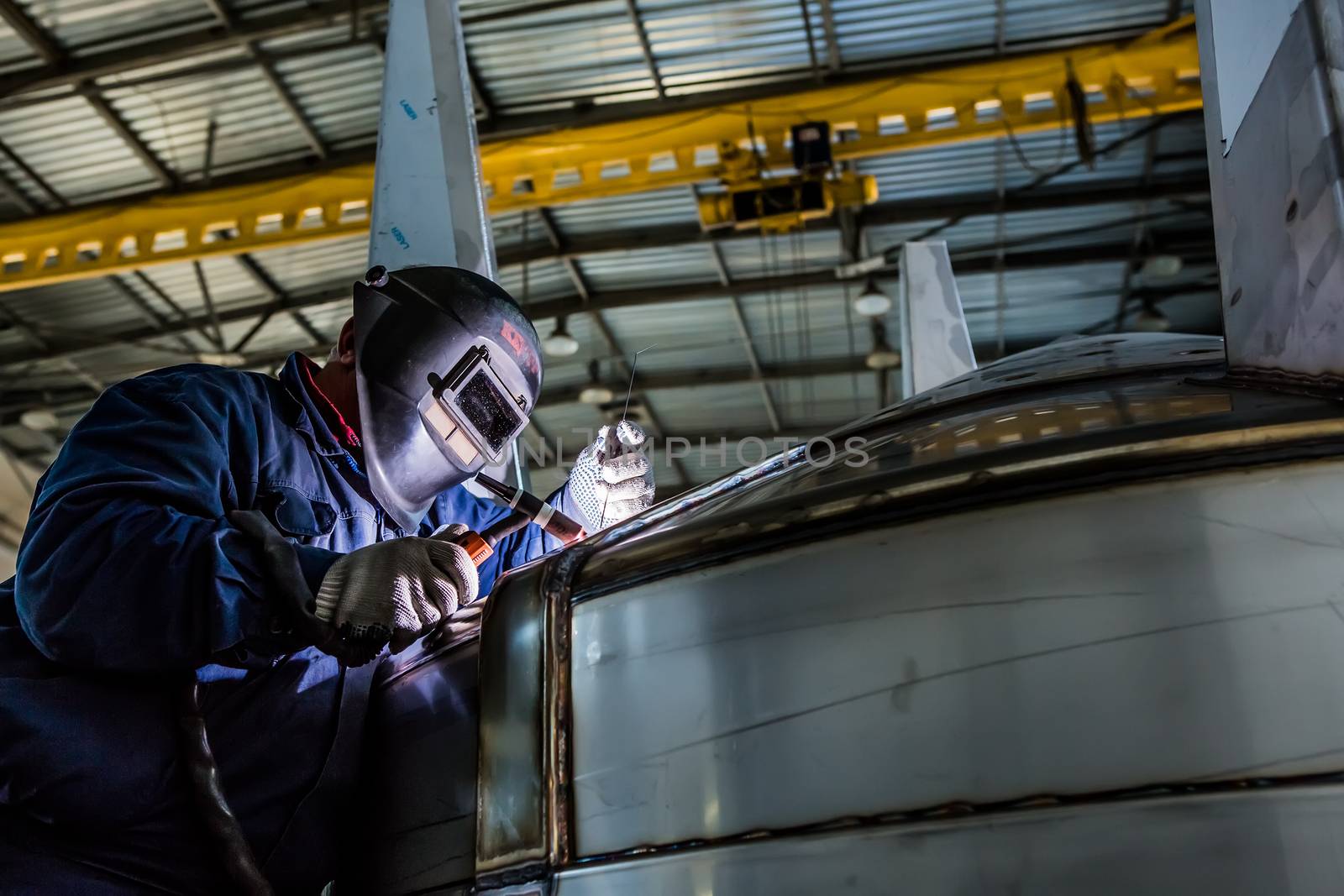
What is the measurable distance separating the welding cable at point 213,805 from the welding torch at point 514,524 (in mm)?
460

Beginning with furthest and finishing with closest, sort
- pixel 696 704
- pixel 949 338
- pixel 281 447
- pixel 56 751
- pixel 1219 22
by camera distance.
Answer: pixel 949 338
pixel 281 447
pixel 56 751
pixel 1219 22
pixel 696 704

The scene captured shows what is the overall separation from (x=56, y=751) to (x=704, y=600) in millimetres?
964

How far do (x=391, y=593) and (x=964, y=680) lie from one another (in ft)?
2.71

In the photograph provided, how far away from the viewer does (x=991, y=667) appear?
116cm

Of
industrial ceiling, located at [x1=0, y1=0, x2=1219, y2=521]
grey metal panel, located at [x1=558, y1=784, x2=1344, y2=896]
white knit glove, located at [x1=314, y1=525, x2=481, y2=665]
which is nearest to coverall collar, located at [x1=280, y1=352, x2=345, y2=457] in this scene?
white knit glove, located at [x1=314, y1=525, x2=481, y2=665]

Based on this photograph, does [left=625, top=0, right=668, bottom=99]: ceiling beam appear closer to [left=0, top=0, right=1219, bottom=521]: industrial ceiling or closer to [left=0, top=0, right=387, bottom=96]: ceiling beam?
[left=0, top=0, right=1219, bottom=521]: industrial ceiling

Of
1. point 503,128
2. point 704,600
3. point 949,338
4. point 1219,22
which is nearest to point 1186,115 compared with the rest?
point 503,128

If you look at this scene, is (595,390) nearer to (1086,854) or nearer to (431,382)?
(431,382)

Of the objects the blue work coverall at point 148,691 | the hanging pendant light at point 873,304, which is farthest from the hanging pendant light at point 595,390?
the blue work coverall at point 148,691

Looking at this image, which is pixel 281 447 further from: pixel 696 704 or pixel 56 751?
pixel 696 704

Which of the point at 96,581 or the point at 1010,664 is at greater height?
the point at 96,581

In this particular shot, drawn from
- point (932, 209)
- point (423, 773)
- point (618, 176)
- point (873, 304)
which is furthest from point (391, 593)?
point (932, 209)

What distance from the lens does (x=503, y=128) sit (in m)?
8.93

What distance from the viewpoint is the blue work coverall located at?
1609mm
